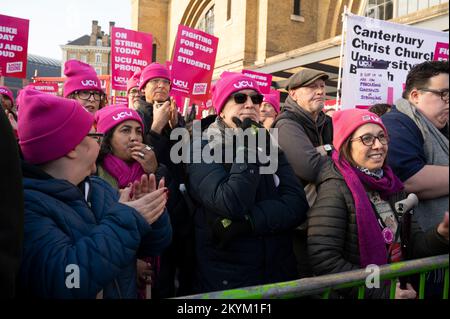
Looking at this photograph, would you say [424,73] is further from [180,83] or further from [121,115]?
[180,83]

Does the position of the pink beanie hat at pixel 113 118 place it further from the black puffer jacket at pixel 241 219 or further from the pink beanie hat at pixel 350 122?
the pink beanie hat at pixel 350 122

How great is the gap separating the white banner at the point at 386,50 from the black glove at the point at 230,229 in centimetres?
237

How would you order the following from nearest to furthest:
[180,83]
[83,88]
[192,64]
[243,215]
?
1. [243,215]
2. [83,88]
3. [180,83]
4. [192,64]

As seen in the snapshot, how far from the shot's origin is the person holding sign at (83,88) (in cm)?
369

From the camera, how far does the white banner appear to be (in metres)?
4.23

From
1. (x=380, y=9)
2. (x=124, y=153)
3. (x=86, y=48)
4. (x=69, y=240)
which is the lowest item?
(x=69, y=240)

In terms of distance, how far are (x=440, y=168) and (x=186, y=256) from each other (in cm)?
152

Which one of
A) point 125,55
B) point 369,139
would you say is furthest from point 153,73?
point 125,55

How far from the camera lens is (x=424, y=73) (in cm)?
253

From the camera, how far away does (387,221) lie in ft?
7.39

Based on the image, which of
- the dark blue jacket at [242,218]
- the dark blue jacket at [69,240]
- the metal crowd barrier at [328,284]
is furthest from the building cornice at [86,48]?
→ the metal crowd barrier at [328,284]

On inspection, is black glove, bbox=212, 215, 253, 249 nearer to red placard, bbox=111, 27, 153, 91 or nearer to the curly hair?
the curly hair

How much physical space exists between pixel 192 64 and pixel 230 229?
3493mm

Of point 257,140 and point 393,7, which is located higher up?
point 393,7
